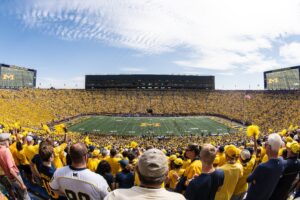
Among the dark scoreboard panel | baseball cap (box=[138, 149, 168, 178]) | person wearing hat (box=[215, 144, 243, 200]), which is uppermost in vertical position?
the dark scoreboard panel

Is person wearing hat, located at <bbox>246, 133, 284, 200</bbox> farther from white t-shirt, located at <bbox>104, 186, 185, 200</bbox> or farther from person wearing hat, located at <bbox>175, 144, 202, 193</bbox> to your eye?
white t-shirt, located at <bbox>104, 186, 185, 200</bbox>

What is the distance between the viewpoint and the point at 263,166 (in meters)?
4.74

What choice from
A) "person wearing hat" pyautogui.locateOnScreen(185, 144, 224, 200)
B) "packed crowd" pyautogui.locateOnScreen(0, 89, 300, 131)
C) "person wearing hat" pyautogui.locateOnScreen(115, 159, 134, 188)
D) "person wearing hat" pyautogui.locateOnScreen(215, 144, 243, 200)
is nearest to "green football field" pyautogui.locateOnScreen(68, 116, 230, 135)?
"packed crowd" pyautogui.locateOnScreen(0, 89, 300, 131)

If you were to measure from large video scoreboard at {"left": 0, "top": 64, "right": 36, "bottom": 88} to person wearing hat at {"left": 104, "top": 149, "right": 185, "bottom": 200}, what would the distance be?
283 feet

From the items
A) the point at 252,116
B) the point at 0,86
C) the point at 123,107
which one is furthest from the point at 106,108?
the point at 252,116

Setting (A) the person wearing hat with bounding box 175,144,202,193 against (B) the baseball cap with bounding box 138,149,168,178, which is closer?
(B) the baseball cap with bounding box 138,149,168,178

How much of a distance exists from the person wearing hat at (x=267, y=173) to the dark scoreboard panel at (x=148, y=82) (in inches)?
3381

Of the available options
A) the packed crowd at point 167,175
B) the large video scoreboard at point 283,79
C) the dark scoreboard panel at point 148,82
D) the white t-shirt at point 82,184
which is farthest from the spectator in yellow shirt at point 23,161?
the dark scoreboard panel at point 148,82

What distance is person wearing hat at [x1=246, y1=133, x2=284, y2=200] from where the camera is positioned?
4.75m

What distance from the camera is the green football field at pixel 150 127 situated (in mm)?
51062

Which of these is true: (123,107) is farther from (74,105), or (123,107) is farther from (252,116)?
(252,116)

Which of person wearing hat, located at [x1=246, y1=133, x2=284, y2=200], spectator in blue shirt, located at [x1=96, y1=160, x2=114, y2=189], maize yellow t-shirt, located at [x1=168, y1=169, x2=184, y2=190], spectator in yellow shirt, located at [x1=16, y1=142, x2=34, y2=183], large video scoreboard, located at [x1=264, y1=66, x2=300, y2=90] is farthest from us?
large video scoreboard, located at [x1=264, y1=66, x2=300, y2=90]

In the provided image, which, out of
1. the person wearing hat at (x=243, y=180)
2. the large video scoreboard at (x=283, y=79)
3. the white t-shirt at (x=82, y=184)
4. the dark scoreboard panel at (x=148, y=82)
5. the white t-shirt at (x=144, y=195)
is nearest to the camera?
the white t-shirt at (x=144, y=195)

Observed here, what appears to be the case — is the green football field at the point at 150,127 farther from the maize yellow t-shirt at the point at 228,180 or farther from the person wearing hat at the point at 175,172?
the maize yellow t-shirt at the point at 228,180
